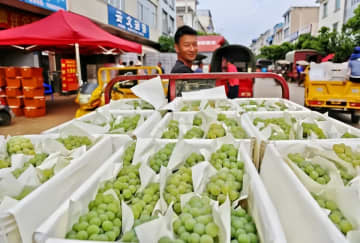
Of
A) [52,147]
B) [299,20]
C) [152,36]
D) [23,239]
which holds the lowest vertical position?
[23,239]

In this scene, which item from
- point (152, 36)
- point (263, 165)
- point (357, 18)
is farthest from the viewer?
point (152, 36)

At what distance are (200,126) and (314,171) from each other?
3.57 ft

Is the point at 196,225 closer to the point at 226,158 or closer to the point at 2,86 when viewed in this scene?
the point at 226,158

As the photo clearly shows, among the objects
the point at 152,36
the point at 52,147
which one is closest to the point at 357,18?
the point at 152,36

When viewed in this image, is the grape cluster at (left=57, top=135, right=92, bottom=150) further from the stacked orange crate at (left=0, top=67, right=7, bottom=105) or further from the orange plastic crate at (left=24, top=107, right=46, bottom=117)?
the stacked orange crate at (left=0, top=67, right=7, bottom=105)

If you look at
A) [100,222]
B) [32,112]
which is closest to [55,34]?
[32,112]

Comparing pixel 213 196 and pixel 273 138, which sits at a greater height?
pixel 273 138

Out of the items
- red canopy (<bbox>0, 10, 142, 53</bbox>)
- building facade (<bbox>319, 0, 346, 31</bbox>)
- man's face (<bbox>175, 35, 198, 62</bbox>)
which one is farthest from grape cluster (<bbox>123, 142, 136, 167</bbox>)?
building facade (<bbox>319, 0, 346, 31</bbox>)

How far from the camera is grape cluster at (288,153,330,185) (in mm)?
1314

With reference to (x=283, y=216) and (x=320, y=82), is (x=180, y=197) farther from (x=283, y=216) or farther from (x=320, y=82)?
(x=320, y=82)

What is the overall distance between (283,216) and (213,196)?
12.1 inches

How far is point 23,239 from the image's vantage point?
100cm

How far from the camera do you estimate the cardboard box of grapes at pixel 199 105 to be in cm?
276

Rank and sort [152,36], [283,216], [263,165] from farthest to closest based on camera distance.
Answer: [152,36], [263,165], [283,216]
